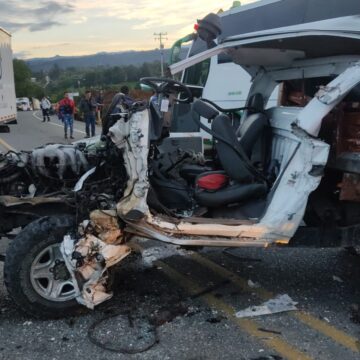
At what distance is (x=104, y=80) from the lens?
8425 cm

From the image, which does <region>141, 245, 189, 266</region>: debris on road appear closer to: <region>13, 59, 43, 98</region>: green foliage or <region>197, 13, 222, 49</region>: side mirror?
<region>197, 13, 222, 49</region>: side mirror

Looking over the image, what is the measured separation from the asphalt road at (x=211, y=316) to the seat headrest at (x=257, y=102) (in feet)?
4.96

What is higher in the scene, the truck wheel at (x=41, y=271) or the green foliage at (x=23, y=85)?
the truck wheel at (x=41, y=271)

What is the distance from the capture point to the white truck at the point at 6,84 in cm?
A: 1519

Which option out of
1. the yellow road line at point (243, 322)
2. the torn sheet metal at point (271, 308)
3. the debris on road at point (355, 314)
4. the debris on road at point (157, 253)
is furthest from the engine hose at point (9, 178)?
the debris on road at point (355, 314)

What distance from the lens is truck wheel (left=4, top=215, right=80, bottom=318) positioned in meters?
3.82

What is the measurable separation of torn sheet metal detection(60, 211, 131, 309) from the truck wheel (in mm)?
113

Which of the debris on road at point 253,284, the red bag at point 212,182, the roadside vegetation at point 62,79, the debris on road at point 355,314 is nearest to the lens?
the debris on road at point 355,314

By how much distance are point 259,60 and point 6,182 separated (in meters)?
2.58

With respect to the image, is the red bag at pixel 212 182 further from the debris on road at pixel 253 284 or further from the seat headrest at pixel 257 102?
the seat headrest at pixel 257 102

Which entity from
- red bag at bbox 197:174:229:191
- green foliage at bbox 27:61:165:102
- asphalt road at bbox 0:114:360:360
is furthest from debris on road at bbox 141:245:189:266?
green foliage at bbox 27:61:165:102

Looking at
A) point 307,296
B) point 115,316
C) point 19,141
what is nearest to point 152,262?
point 115,316

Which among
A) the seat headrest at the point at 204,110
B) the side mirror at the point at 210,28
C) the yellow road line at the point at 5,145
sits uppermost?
the side mirror at the point at 210,28

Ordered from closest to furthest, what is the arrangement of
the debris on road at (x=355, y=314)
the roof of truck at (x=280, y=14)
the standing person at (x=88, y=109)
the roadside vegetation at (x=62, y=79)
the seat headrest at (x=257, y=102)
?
the debris on road at (x=355, y=314) → the seat headrest at (x=257, y=102) → the roof of truck at (x=280, y=14) → the standing person at (x=88, y=109) → the roadside vegetation at (x=62, y=79)
